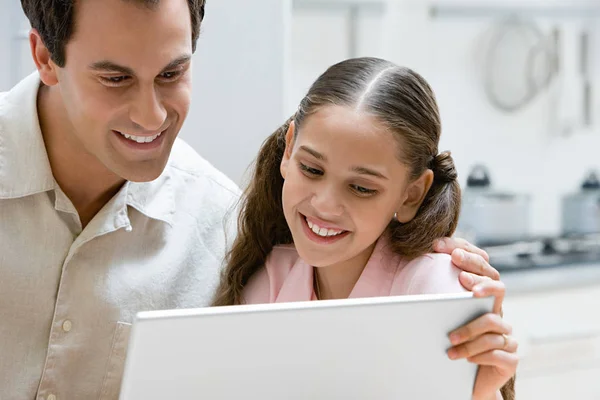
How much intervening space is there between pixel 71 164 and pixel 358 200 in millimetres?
534

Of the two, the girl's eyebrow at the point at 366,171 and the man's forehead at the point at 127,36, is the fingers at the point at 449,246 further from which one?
the man's forehead at the point at 127,36

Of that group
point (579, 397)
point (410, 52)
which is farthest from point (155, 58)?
point (579, 397)

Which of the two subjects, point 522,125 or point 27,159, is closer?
point 27,159

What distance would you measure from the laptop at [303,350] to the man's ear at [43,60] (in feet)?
2.32

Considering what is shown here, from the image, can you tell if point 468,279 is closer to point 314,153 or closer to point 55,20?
point 314,153

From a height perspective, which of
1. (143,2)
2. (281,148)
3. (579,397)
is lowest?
(579,397)

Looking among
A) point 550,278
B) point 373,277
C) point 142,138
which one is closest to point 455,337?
point 373,277

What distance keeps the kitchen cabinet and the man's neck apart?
169cm

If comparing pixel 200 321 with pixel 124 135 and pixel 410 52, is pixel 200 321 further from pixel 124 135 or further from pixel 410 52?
pixel 410 52

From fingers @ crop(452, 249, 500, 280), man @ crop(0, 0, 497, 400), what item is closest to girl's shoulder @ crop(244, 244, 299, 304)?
man @ crop(0, 0, 497, 400)

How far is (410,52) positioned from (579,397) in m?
1.40

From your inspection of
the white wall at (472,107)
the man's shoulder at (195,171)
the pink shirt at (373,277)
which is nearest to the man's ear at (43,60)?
the man's shoulder at (195,171)

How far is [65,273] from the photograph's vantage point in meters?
1.36

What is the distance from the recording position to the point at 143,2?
1.24 m
